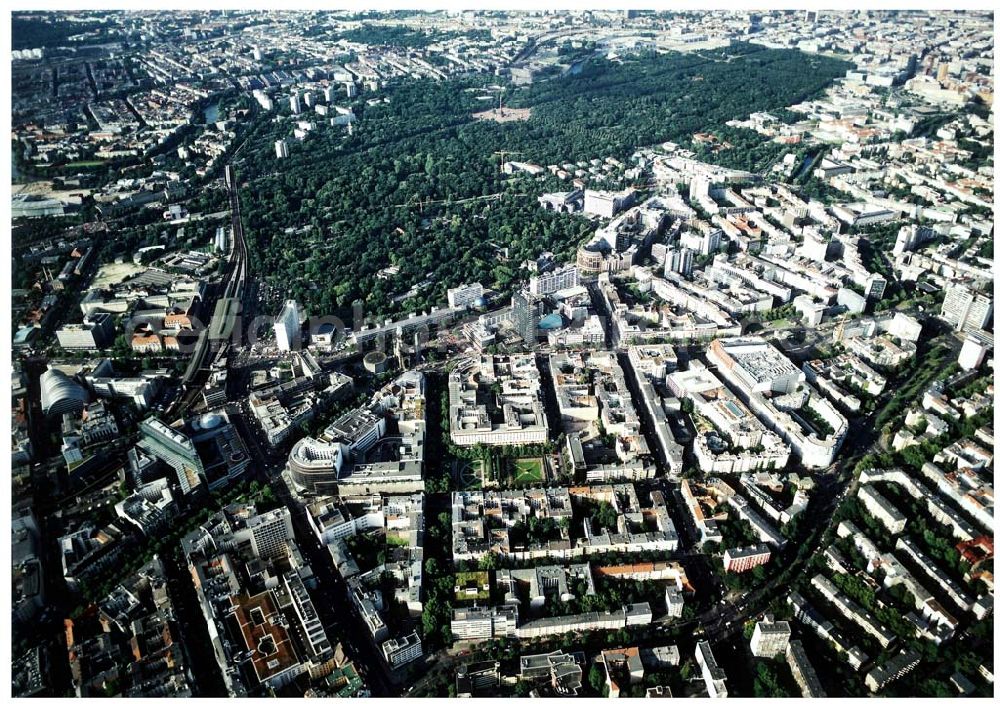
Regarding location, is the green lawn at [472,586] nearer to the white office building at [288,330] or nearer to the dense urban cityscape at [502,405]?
the dense urban cityscape at [502,405]

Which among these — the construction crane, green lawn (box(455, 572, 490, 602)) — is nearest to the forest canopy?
the construction crane

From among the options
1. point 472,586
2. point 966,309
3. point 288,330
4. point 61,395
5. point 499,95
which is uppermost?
point 499,95

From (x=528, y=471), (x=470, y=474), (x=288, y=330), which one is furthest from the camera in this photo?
(x=288, y=330)

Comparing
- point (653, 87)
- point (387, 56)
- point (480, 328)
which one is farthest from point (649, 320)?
point (387, 56)

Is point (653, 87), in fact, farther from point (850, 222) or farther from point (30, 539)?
point (30, 539)

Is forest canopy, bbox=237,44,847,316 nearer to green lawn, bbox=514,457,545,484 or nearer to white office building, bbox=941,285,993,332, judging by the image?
green lawn, bbox=514,457,545,484

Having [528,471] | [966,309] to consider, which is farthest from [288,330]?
[966,309]

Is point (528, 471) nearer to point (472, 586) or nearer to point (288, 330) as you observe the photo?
point (472, 586)
